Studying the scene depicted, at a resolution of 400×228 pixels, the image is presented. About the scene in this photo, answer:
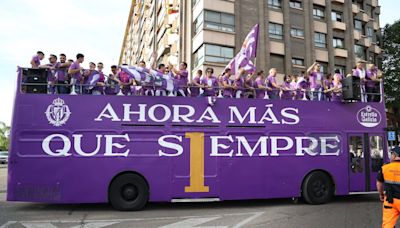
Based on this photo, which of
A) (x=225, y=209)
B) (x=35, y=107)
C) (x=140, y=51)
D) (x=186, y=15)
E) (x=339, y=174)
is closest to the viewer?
(x=35, y=107)

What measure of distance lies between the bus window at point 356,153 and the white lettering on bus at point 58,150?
810cm

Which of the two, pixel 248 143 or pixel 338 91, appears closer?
pixel 248 143

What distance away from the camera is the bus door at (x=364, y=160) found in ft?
36.0

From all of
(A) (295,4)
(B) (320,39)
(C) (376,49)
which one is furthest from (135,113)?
(C) (376,49)

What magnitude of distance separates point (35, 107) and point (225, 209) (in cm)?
559

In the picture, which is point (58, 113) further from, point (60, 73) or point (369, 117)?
point (369, 117)

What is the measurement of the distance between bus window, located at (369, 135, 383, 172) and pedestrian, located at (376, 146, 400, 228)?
569 centimetres

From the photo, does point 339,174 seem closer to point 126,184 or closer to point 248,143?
point 248,143

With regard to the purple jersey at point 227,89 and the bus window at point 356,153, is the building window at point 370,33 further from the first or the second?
the purple jersey at point 227,89

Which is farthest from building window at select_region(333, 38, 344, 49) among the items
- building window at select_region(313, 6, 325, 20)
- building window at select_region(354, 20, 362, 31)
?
building window at select_region(354, 20, 362, 31)

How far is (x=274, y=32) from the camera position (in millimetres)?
30469

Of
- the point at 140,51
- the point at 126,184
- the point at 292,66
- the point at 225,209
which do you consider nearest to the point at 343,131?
the point at 225,209

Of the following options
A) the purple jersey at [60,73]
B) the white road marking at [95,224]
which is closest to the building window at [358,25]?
the purple jersey at [60,73]

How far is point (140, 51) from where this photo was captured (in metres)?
56.3
